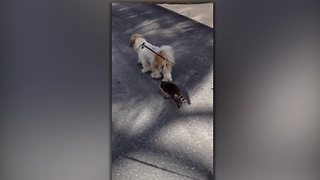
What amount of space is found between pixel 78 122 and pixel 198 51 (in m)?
0.79

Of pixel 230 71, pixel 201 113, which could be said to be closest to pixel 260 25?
pixel 230 71

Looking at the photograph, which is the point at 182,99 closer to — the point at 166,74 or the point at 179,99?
the point at 179,99

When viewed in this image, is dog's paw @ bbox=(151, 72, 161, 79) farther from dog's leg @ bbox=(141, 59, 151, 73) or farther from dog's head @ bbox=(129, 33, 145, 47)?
dog's head @ bbox=(129, 33, 145, 47)

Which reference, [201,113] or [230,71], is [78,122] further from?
[230,71]

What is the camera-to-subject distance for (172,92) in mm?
1937

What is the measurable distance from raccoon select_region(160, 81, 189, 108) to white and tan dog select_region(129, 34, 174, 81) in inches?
1.4

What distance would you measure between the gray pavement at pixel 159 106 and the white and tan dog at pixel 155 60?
0.09ft

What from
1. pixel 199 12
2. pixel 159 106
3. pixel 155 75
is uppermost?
pixel 199 12

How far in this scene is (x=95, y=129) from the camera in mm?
1913

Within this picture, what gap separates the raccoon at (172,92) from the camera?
6.35 feet

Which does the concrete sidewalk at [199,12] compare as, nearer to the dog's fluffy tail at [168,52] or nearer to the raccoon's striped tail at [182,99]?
the dog's fluffy tail at [168,52]

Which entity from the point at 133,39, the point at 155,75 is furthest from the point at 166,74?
the point at 133,39

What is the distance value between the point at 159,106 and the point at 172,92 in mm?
108

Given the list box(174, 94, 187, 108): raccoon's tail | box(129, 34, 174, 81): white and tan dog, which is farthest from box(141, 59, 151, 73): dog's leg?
box(174, 94, 187, 108): raccoon's tail
